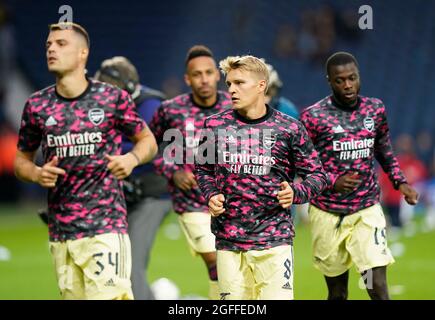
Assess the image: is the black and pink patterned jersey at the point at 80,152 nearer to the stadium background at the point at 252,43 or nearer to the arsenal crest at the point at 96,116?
the arsenal crest at the point at 96,116

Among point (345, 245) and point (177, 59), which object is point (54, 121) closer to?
point (345, 245)

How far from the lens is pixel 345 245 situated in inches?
323

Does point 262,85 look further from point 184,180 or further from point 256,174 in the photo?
point 184,180

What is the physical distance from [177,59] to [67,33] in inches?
682

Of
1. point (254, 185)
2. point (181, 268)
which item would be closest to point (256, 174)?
point (254, 185)

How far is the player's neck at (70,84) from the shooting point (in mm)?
6902

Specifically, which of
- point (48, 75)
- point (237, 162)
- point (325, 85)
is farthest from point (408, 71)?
point (237, 162)

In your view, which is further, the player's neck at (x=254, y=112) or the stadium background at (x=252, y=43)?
the stadium background at (x=252, y=43)

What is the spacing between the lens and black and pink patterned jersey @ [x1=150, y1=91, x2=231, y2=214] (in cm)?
885

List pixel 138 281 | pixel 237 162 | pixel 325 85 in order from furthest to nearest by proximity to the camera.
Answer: pixel 325 85 → pixel 138 281 → pixel 237 162

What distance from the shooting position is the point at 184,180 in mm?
8484

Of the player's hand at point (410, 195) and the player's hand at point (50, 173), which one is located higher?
the player's hand at point (50, 173)

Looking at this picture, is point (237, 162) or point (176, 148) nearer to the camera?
point (237, 162)

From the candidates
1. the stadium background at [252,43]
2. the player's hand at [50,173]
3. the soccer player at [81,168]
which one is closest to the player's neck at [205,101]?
the soccer player at [81,168]
